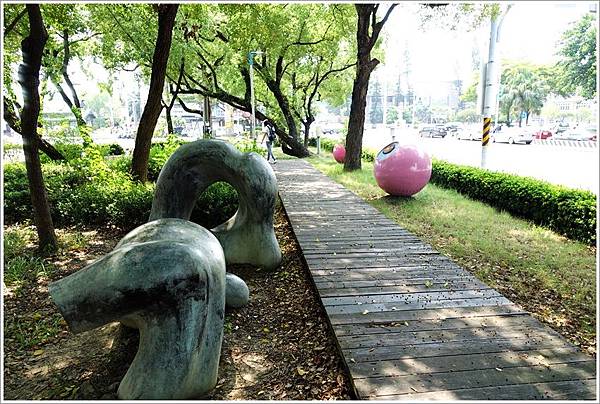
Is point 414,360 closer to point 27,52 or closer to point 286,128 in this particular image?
point 27,52

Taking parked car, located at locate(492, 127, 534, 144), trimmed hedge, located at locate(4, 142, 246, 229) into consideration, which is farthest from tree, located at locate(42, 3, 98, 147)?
parked car, located at locate(492, 127, 534, 144)

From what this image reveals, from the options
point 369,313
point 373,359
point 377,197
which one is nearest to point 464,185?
point 377,197

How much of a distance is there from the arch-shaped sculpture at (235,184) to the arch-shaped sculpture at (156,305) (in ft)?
8.36

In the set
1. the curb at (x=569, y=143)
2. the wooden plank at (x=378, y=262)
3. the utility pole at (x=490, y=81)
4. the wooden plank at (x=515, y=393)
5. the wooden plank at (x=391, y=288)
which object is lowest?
the wooden plank at (x=515, y=393)

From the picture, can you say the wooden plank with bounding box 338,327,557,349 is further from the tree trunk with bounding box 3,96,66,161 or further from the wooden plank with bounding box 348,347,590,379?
the tree trunk with bounding box 3,96,66,161

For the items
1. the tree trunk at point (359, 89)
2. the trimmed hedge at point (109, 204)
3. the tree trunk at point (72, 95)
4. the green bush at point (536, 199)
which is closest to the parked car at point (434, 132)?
the tree trunk at point (359, 89)

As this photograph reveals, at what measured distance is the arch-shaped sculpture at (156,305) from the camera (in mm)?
2945

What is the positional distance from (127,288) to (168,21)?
23.0ft

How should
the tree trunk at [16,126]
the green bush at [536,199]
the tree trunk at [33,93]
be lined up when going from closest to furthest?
the tree trunk at [33,93], the green bush at [536,199], the tree trunk at [16,126]

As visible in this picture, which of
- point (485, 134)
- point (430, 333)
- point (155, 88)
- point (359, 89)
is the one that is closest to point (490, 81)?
point (485, 134)

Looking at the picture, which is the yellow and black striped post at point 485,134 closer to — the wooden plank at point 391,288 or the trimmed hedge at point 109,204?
the trimmed hedge at point 109,204

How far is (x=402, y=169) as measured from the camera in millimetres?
9461

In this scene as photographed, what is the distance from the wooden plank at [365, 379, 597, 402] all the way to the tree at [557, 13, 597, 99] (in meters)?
33.3

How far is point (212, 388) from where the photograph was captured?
334 centimetres
